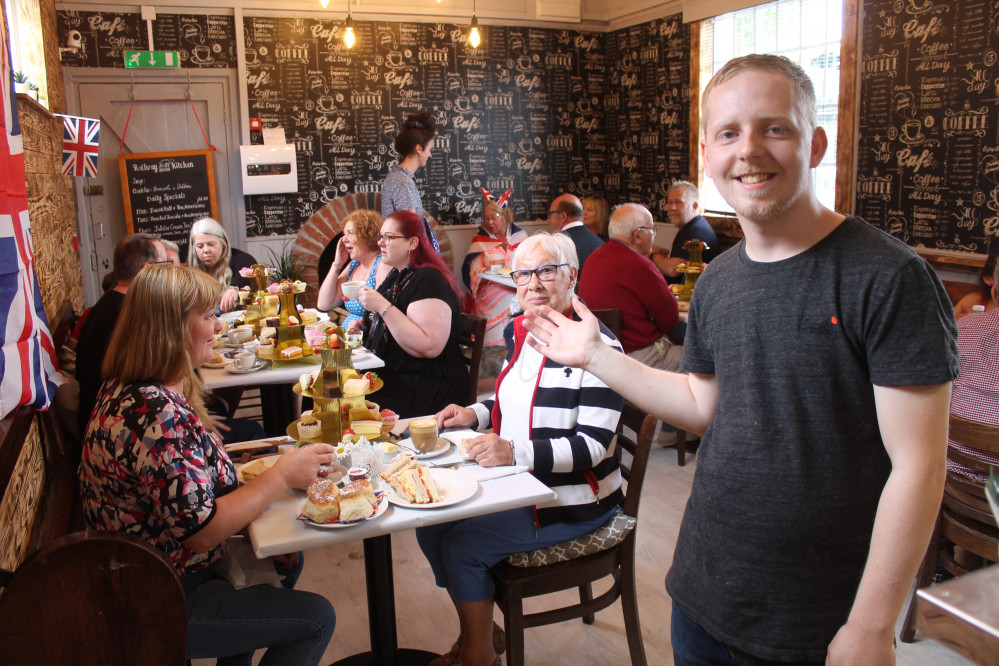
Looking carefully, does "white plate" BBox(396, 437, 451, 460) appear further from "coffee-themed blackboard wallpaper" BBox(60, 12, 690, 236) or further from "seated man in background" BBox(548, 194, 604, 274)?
"coffee-themed blackboard wallpaper" BBox(60, 12, 690, 236)

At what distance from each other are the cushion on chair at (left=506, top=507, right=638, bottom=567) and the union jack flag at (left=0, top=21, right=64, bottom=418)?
1.33 meters

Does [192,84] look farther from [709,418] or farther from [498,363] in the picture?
[709,418]

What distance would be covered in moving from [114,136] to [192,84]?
78 cm

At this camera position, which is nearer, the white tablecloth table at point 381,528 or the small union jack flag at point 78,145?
the white tablecloth table at point 381,528

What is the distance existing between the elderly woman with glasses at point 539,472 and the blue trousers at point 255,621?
42 centimetres

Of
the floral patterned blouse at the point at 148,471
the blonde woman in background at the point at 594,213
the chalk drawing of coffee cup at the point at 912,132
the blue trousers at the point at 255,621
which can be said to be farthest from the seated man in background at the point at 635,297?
the blonde woman in background at the point at 594,213

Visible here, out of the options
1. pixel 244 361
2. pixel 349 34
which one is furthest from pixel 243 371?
pixel 349 34

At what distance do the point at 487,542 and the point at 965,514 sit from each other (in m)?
1.54

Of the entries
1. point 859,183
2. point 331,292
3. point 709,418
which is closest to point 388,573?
point 709,418

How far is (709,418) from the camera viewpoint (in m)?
1.43

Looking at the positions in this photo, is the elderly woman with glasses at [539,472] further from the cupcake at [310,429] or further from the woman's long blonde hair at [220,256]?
the woman's long blonde hair at [220,256]

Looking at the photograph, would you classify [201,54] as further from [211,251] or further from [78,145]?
[78,145]

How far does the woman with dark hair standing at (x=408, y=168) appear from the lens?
19.2 feet

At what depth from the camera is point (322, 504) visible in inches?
70.4
